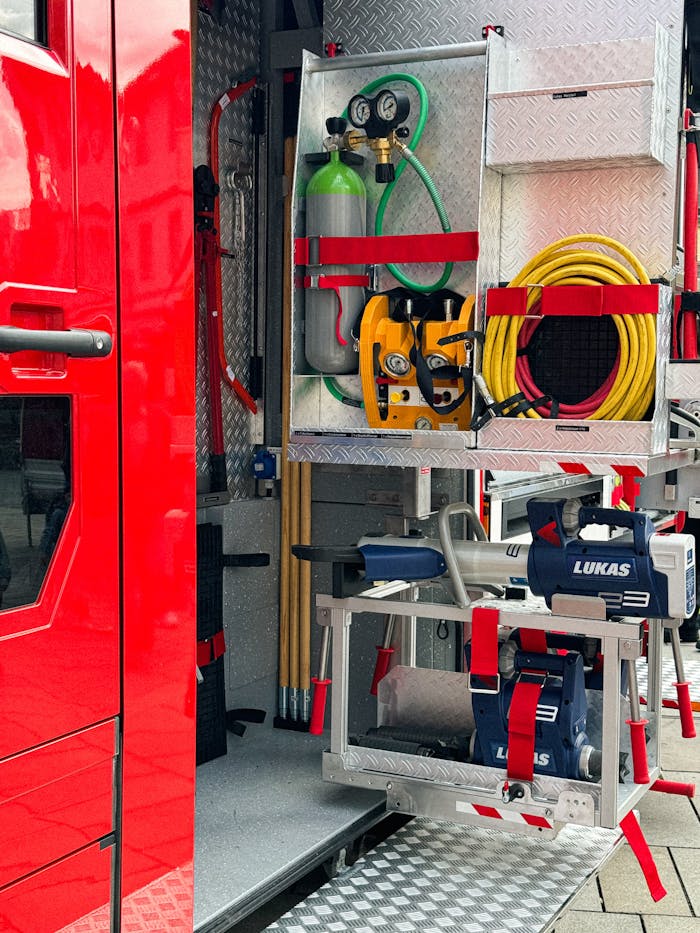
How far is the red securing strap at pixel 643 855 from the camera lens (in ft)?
12.1

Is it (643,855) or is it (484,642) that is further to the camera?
(484,642)

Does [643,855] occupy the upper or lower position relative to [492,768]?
lower

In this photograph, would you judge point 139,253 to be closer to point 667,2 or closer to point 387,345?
point 387,345

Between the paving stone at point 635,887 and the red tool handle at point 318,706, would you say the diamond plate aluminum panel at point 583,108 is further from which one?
the paving stone at point 635,887

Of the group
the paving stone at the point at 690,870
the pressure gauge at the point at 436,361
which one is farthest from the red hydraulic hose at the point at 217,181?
the paving stone at the point at 690,870

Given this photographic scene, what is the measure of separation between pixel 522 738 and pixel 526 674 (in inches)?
10.0

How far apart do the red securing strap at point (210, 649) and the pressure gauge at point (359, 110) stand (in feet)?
6.85

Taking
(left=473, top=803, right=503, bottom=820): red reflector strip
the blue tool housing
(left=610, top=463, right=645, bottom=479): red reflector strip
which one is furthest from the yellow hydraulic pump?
(left=473, top=803, right=503, bottom=820): red reflector strip

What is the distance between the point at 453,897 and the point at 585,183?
2.40 meters

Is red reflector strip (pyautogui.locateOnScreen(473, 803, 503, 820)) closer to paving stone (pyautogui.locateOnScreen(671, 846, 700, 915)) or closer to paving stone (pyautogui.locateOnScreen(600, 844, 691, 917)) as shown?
paving stone (pyautogui.locateOnScreen(600, 844, 691, 917))

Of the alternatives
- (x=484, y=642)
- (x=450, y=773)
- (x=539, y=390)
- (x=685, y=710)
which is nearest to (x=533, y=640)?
(x=484, y=642)

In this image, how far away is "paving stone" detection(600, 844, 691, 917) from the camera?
3959mm

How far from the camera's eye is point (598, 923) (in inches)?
152

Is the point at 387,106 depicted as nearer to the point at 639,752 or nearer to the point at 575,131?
the point at 575,131
